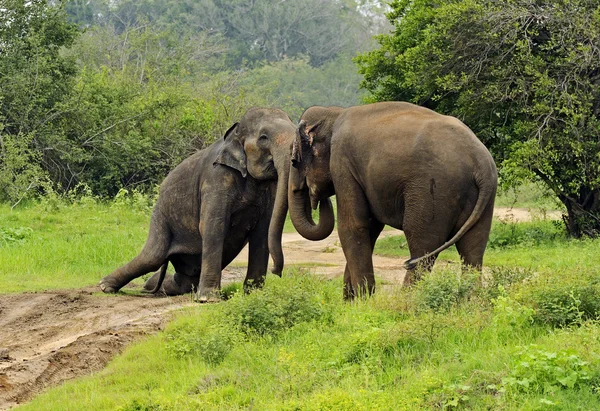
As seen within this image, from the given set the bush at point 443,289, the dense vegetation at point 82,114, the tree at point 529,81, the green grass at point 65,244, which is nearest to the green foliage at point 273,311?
the bush at point 443,289

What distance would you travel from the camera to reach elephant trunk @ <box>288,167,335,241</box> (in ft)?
32.8

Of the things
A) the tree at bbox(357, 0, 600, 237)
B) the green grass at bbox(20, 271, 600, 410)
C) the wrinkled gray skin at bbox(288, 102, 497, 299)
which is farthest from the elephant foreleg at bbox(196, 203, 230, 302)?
the tree at bbox(357, 0, 600, 237)

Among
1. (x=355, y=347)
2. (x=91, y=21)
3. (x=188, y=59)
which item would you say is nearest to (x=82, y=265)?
(x=355, y=347)

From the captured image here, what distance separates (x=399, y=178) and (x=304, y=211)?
1.53 metres

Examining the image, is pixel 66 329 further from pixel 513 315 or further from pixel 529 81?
pixel 529 81

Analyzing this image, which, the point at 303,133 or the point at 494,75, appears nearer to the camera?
the point at 303,133

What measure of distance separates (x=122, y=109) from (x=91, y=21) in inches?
1623

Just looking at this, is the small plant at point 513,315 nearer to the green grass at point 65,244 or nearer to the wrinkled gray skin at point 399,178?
the wrinkled gray skin at point 399,178

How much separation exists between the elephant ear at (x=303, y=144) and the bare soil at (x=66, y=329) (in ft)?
6.42

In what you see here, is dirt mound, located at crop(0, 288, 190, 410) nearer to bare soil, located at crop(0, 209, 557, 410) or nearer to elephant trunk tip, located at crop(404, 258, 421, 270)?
bare soil, located at crop(0, 209, 557, 410)

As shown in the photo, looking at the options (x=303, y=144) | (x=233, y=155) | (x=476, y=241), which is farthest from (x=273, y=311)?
(x=233, y=155)

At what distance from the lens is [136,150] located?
2359 cm

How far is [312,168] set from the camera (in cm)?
987

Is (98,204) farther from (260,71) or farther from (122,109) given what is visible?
(260,71)
